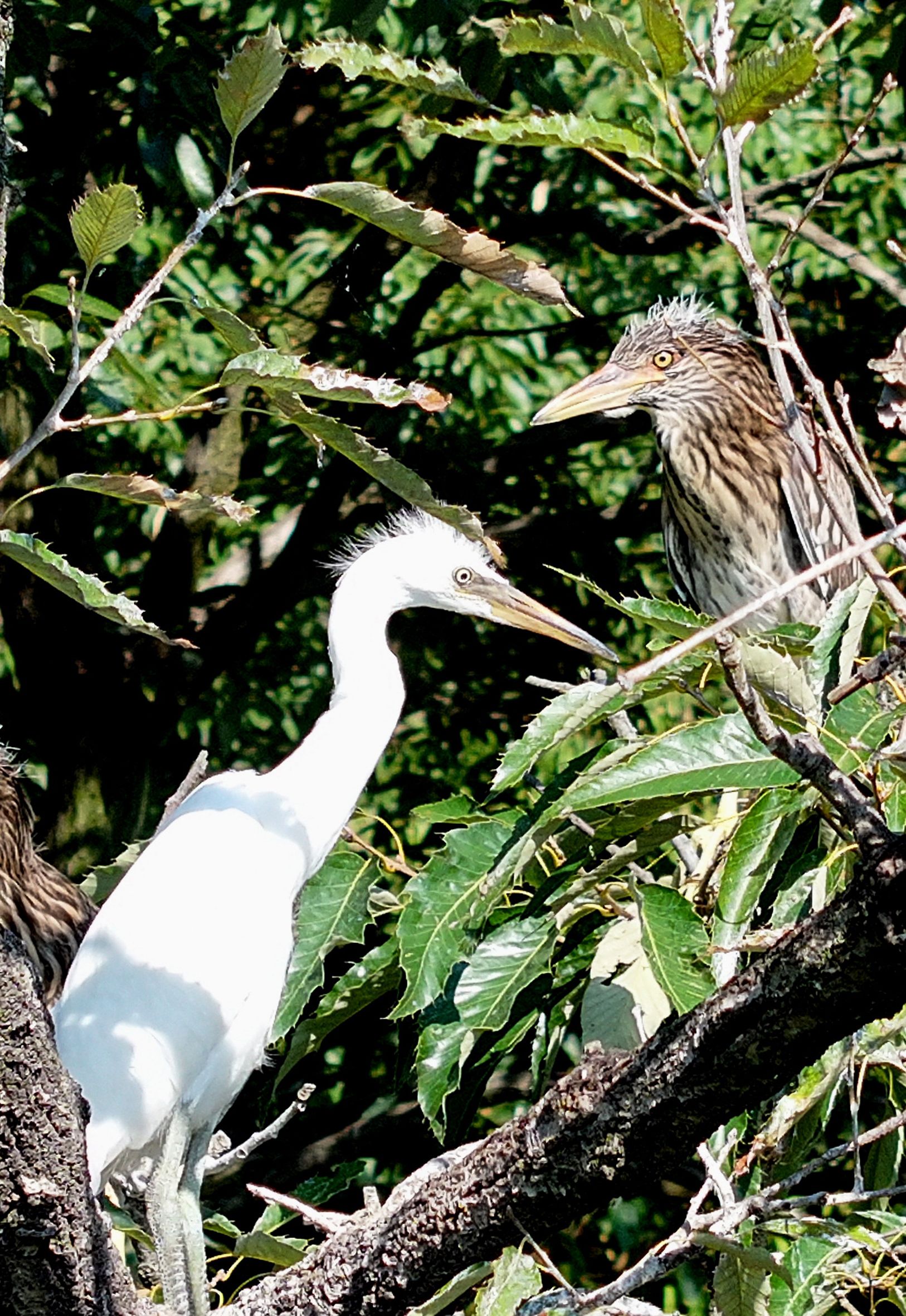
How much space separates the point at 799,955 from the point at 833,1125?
311 centimetres

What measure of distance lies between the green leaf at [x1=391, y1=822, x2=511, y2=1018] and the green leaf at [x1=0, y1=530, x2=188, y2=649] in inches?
22.5

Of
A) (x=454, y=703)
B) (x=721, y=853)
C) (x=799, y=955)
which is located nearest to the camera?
(x=799, y=955)

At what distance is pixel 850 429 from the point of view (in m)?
1.14

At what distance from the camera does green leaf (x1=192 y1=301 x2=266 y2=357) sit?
4.20 feet

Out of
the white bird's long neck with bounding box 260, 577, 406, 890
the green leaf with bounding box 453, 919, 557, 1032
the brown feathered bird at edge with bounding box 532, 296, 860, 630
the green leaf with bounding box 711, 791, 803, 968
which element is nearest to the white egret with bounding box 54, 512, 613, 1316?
the white bird's long neck with bounding box 260, 577, 406, 890

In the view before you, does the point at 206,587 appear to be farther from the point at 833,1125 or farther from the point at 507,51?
the point at 507,51

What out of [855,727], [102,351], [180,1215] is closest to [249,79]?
[102,351]

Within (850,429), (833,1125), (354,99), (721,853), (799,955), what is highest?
(354,99)

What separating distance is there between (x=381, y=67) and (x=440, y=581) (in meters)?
1.42

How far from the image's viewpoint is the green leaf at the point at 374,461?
129 cm

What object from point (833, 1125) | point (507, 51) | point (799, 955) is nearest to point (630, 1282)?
point (799, 955)

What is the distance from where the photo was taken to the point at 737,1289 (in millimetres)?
1655

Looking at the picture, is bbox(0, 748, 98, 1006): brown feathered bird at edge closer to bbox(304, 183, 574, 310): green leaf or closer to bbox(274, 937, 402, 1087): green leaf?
bbox(274, 937, 402, 1087): green leaf

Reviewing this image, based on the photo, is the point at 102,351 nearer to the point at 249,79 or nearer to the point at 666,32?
the point at 249,79
